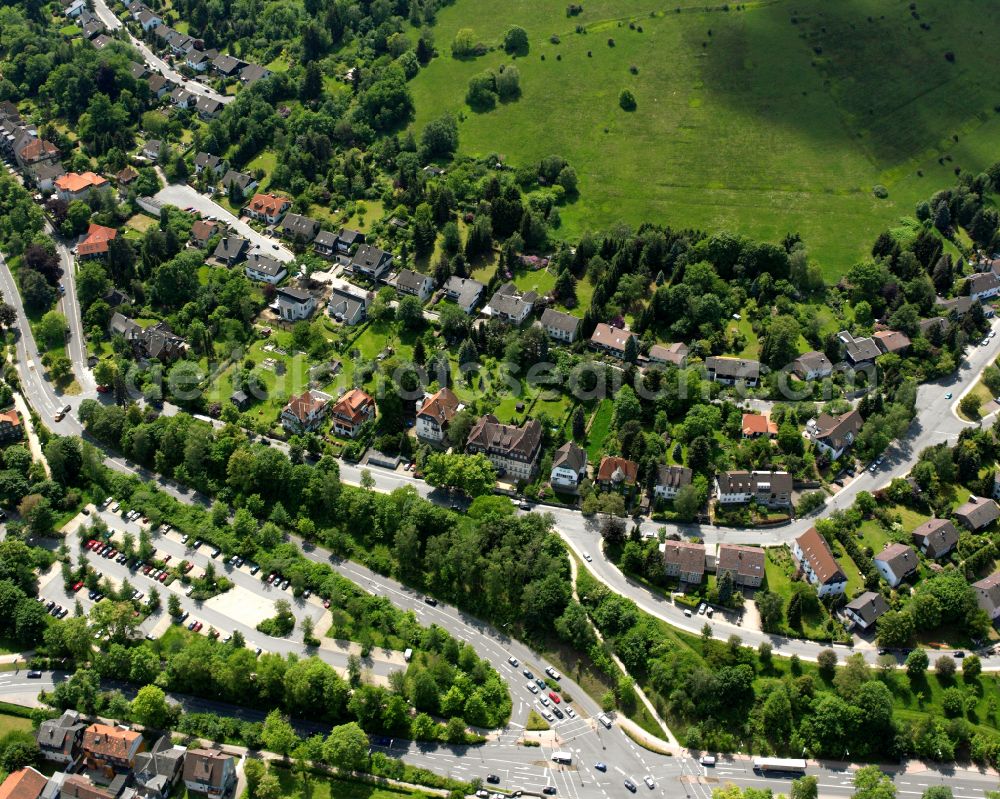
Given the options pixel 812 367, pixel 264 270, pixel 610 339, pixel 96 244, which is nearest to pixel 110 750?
pixel 264 270

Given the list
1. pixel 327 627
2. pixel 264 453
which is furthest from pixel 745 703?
pixel 264 453

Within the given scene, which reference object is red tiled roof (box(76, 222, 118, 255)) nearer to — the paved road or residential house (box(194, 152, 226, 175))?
the paved road

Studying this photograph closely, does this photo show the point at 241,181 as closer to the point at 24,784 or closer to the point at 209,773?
the point at 24,784

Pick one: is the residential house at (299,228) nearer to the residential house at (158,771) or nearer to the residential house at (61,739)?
the residential house at (61,739)

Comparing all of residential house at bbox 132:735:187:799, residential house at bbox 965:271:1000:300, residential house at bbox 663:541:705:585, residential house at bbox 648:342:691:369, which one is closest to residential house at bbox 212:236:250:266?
residential house at bbox 648:342:691:369

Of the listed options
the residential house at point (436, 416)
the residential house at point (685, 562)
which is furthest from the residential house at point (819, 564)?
the residential house at point (436, 416)

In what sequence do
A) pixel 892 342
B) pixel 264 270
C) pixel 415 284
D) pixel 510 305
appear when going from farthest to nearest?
pixel 264 270
pixel 415 284
pixel 510 305
pixel 892 342

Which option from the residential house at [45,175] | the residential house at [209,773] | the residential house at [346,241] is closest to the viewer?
the residential house at [209,773]
